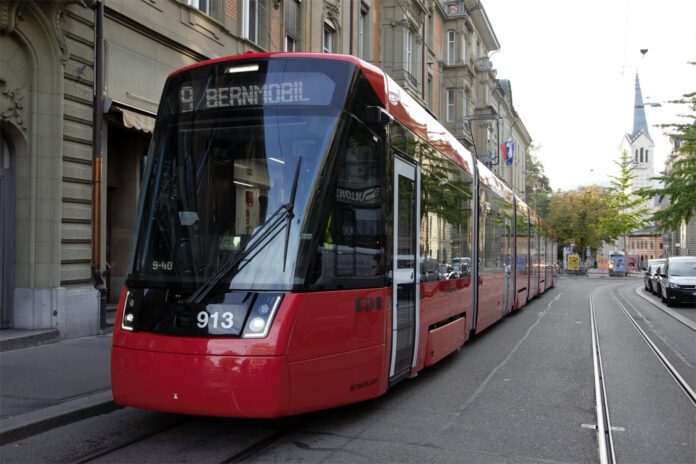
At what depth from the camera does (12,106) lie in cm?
941

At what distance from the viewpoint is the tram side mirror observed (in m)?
5.64

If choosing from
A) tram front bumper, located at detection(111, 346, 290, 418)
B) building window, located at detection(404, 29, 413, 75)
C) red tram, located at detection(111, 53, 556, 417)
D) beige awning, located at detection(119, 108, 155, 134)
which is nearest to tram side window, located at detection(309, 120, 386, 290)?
red tram, located at detection(111, 53, 556, 417)

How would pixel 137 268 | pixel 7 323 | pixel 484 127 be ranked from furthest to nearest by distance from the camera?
pixel 484 127 < pixel 7 323 < pixel 137 268

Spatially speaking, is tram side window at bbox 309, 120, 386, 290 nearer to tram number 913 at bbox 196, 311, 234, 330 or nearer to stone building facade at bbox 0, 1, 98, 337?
tram number 913 at bbox 196, 311, 234, 330

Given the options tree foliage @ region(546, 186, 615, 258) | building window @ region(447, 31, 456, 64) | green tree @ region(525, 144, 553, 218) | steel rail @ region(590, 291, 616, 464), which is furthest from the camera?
green tree @ region(525, 144, 553, 218)

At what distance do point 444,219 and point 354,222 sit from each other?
3.02m

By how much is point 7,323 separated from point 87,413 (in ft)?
15.0

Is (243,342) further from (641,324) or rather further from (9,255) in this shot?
(641,324)

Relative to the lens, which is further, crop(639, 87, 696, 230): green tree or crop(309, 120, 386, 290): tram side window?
crop(639, 87, 696, 230): green tree

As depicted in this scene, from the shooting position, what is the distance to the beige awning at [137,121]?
11.0 metres

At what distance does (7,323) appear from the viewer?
9594 millimetres

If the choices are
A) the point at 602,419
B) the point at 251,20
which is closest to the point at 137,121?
the point at 251,20

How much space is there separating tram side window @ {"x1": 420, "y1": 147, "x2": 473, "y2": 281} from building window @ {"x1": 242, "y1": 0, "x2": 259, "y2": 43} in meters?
8.05

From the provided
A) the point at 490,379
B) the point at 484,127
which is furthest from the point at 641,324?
the point at 484,127
